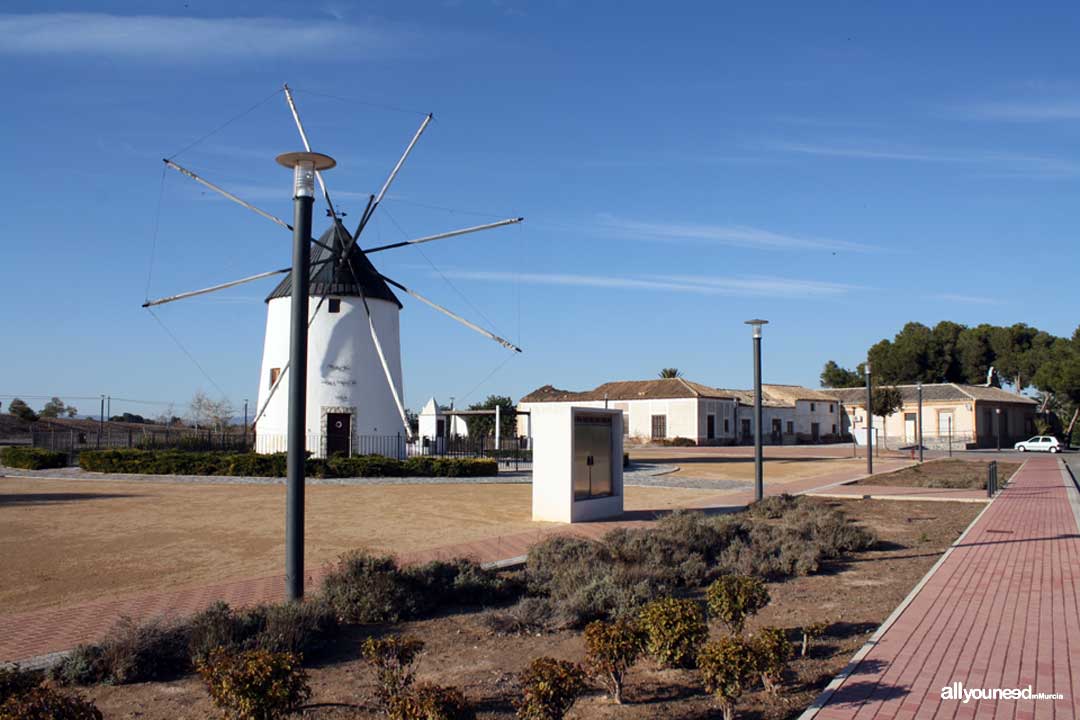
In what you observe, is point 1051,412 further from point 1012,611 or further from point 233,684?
point 233,684

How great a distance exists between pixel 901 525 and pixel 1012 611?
7.03 m

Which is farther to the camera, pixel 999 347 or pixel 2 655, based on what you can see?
pixel 999 347

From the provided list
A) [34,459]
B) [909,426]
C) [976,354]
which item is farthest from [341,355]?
[976,354]

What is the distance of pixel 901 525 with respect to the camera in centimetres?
1432

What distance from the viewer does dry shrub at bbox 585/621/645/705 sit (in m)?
5.31

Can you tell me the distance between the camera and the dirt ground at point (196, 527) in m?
9.33

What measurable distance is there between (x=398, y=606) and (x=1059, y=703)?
5157 millimetres

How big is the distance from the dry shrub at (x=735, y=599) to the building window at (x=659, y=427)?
56050 mm

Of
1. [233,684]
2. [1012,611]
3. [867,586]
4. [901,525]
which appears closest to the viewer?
[233,684]

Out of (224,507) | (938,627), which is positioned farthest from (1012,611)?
(224,507)

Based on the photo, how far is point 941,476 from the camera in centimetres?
2609

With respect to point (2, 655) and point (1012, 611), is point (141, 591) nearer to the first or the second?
point (2, 655)

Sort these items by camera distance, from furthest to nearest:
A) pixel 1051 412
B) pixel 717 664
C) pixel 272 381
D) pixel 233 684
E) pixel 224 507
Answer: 1. pixel 1051 412
2. pixel 272 381
3. pixel 224 507
4. pixel 717 664
5. pixel 233 684

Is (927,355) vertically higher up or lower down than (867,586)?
higher up
